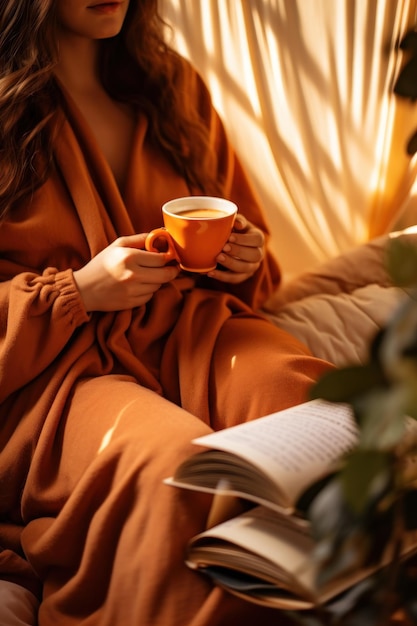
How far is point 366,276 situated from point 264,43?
1.86ft

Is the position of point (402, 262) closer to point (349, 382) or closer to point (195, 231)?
point (349, 382)

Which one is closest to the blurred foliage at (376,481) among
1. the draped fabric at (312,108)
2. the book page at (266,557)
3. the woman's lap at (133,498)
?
the book page at (266,557)

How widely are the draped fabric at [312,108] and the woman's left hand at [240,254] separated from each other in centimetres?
57

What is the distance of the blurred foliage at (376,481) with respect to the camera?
666 mm

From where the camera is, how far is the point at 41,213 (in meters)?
1.38

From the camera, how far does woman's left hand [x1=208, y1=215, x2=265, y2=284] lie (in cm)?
143

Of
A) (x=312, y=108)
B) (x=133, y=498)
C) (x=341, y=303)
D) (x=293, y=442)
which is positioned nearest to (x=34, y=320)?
(x=133, y=498)

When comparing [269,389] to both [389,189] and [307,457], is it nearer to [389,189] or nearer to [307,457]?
[307,457]

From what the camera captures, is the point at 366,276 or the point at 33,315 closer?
the point at 33,315

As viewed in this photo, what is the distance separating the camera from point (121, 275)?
1.31m

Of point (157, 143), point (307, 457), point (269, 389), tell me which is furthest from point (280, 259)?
point (307, 457)

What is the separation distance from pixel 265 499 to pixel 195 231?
1.42ft

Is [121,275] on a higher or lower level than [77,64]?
lower

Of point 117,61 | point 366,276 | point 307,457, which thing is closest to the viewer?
point 307,457
